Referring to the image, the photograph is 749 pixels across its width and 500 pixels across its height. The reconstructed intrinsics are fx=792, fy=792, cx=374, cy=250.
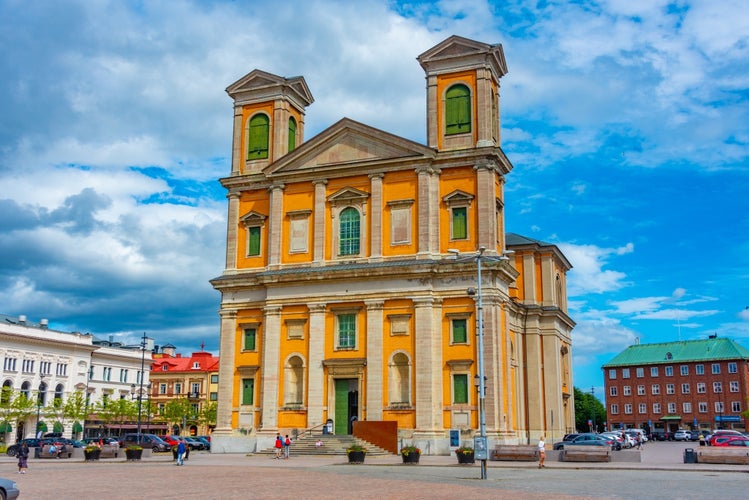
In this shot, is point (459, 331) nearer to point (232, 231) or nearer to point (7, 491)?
point (232, 231)

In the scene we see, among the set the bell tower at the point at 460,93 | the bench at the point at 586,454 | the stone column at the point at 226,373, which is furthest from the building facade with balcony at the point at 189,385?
the bench at the point at 586,454

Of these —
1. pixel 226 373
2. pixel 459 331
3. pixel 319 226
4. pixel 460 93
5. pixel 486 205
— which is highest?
pixel 460 93

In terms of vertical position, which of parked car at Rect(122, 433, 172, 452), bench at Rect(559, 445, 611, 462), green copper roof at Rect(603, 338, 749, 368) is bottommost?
parked car at Rect(122, 433, 172, 452)

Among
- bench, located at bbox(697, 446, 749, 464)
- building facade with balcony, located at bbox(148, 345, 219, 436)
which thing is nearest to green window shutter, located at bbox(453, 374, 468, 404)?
bench, located at bbox(697, 446, 749, 464)

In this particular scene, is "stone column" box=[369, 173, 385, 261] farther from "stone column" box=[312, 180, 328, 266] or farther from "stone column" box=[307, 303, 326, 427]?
"stone column" box=[307, 303, 326, 427]

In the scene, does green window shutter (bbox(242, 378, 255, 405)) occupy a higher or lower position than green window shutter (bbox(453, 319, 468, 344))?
lower

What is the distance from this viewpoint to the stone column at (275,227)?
52.8 m

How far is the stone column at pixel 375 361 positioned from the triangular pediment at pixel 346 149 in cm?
976

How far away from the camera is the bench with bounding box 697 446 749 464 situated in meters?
36.6

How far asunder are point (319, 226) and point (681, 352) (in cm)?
8238

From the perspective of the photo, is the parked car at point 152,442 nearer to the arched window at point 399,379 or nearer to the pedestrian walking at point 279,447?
the pedestrian walking at point 279,447

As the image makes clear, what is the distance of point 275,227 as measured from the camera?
53219 mm

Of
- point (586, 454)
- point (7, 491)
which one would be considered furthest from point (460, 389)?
point (7, 491)

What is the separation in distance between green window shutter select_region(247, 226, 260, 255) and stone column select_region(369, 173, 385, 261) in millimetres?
8643
